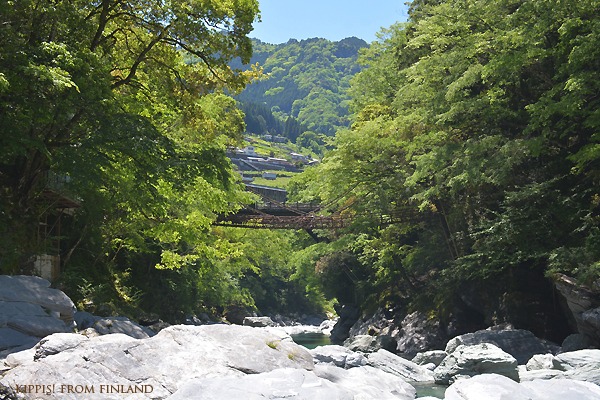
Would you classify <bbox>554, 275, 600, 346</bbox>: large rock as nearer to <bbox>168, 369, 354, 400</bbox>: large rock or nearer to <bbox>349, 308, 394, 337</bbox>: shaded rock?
<bbox>168, 369, 354, 400</bbox>: large rock

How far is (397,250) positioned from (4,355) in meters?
18.5

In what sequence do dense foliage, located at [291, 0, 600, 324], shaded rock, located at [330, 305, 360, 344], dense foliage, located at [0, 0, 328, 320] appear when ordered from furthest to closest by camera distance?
shaded rock, located at [330, 305, 360, 344] → dense foliage, located at [291, 0, 600, 324] → dense foliage, located at [0, 0, 328, 320]

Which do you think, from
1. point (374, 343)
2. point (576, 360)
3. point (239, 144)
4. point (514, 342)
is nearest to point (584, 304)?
point (514, 342)

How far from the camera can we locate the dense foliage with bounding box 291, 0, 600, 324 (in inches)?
559

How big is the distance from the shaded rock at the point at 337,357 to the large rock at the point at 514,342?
429 centimetres

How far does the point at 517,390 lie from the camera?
6328 millimetres

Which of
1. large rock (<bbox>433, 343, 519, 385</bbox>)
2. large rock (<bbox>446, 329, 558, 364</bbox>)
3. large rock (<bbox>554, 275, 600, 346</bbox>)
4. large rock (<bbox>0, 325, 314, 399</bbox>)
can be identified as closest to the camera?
large rock (<bbox>0, 325, 314, 399</bbox>)

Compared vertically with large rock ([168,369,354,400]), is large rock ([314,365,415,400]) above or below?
below

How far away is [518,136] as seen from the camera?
17062mm

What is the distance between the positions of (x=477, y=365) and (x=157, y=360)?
785 centimetres

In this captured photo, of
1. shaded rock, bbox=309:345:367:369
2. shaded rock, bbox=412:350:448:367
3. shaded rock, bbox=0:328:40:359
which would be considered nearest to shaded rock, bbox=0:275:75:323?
shaded rock, bbox=0:328:40:359

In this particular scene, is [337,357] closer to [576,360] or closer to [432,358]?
[576,360]

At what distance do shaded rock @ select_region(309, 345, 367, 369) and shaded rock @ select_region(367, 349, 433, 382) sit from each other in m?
0.70

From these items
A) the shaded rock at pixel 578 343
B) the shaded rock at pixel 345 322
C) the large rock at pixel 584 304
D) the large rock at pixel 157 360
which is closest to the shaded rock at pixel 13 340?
the large rock at pixel 157 360
